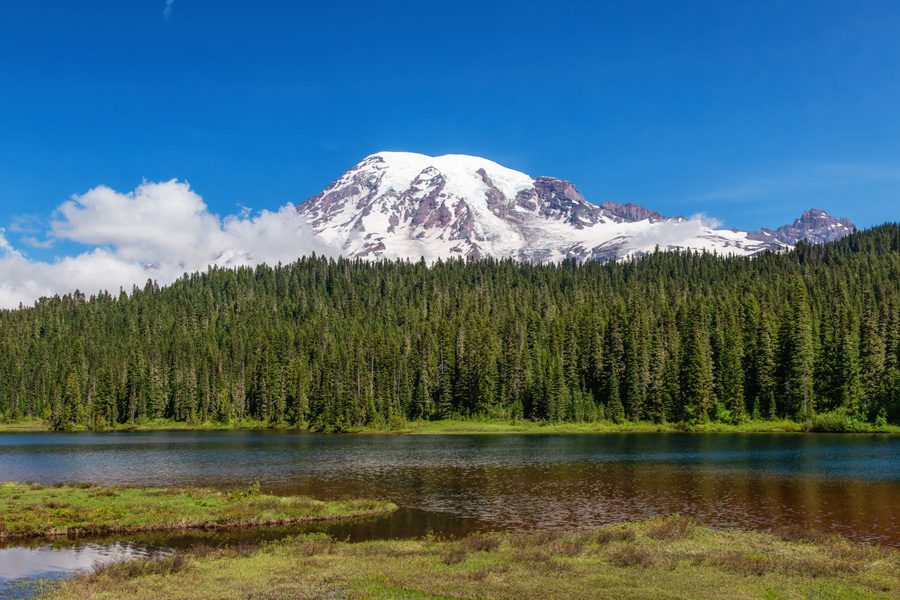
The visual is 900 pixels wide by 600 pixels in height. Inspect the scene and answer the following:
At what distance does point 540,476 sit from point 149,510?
38.0m

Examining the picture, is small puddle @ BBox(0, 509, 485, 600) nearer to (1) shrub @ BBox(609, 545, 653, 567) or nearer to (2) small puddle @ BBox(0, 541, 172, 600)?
(2) small puddle @ BBox(0, 541, 172, 600)

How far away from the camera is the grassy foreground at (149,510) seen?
4641cm

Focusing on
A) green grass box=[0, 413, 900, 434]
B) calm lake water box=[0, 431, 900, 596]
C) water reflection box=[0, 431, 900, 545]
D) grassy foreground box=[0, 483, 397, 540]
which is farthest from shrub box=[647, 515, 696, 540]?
green grass box=[0, 413, 900, 434]

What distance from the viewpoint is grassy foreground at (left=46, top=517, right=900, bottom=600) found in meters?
28.5

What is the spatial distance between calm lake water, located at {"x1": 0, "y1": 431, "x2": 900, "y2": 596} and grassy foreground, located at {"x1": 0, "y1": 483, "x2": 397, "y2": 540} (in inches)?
127

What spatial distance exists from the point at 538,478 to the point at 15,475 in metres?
58.2

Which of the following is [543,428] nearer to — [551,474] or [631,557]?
[551,474]

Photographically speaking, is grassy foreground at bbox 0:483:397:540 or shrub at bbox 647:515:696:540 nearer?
shrub at bbox 647:515:696:540

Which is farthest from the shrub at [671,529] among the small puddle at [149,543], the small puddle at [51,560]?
the small puddle at [51,560]

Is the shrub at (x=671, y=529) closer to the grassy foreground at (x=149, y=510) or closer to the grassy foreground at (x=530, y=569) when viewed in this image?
the grassy foreground at (x=530, y=569)

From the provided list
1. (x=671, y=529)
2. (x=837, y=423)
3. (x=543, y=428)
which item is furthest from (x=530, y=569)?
(x=543, y=428)

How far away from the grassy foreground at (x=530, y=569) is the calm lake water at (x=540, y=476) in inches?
267

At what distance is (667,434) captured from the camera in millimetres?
134250

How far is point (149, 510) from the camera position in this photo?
50500mm
